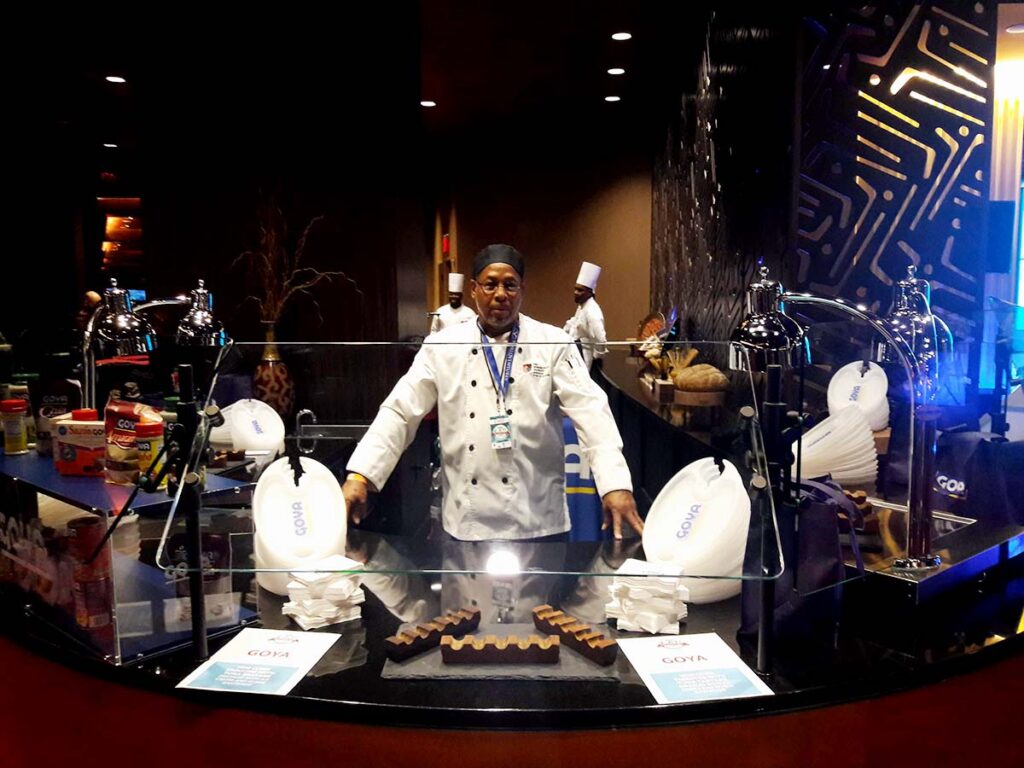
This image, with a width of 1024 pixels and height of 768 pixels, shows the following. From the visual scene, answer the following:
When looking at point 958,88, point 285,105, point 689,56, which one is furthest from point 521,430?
point 689,56

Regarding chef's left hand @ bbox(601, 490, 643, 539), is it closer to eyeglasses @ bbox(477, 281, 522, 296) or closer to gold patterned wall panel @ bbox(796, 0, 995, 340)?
eyeglasses @ bbox(477, 281, 522, 296)

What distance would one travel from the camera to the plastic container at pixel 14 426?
6.81 feet

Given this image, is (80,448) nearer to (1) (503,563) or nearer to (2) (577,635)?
(1) (503,563)

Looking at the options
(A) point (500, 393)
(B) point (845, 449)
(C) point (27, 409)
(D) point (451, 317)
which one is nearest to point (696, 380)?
(B) point (845, 449)

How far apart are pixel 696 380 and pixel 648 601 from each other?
6.38 ft

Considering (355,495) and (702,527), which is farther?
(355,495)

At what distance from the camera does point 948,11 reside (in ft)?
12.5

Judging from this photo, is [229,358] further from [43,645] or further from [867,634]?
[867,634]

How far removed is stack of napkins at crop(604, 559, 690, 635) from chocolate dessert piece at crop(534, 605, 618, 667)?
2.6 inches

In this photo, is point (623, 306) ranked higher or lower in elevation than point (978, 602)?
higher

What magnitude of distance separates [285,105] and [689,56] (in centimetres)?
381

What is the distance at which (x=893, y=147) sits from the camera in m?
3.83

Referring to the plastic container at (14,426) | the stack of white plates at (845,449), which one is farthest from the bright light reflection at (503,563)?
the plastic container at (14,426)

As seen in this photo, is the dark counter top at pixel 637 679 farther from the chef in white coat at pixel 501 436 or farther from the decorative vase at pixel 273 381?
the decorative vase at pixel 273 381
